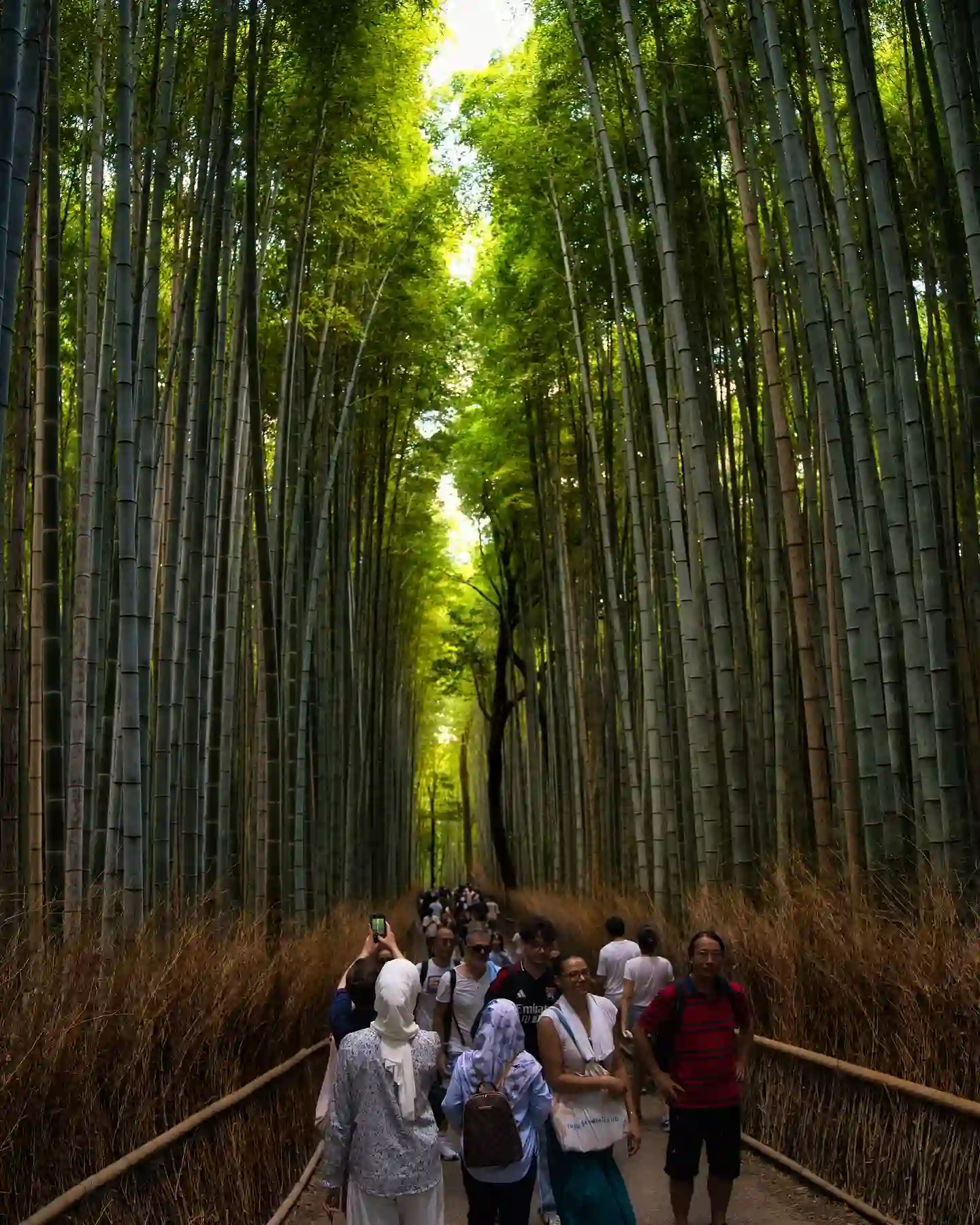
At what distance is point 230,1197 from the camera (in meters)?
3.66

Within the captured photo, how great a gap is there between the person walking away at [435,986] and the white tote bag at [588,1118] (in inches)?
56.4

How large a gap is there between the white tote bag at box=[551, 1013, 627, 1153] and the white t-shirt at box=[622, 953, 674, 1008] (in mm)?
2482

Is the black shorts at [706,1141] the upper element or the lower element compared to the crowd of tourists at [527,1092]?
lower

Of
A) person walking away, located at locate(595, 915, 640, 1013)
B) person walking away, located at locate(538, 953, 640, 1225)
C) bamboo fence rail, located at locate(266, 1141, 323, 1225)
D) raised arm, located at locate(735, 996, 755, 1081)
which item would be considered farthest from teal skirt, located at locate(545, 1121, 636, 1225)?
person walking away, located at locate(595, 915, 640, 1013)

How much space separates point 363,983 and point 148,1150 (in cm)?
75

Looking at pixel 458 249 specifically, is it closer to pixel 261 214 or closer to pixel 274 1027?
A: pixel 261 214

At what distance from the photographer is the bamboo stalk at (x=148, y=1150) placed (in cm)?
239

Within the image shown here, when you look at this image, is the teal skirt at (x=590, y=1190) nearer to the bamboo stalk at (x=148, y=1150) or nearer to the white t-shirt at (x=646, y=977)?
the bamboo stalk at (x=148, y=1150)

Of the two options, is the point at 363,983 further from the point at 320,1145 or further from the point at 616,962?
the point at 616,962

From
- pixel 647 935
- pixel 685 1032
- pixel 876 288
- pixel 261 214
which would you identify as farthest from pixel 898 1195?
pixel 261 214

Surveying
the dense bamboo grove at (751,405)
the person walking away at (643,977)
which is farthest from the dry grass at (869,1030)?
the dense bamboo grove at (751,405)

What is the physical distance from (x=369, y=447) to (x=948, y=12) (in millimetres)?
8596

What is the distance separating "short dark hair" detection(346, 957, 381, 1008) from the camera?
352 cm

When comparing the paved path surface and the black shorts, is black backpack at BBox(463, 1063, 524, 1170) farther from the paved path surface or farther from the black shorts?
the paved path surface
